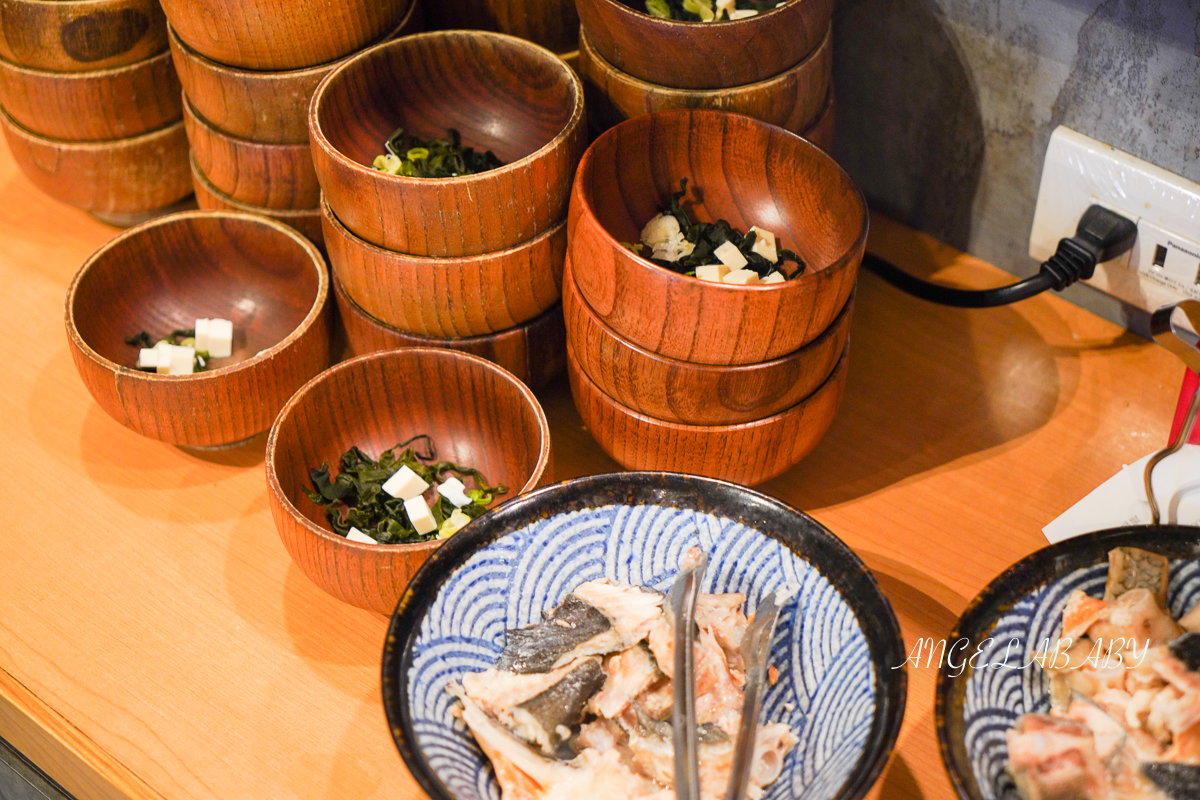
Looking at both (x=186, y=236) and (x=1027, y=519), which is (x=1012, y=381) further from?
(x=186, y=236)

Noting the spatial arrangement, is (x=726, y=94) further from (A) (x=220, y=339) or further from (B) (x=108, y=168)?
(B) (x=108, y=168)

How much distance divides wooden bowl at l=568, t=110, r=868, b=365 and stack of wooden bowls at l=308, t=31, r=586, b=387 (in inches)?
2.3

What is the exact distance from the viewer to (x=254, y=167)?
1.05 meters

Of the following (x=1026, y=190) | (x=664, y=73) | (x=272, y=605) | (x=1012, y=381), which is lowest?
(x=272, y=605)

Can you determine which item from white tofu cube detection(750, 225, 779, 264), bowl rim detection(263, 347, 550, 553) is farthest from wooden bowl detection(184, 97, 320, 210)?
white tofu cube detection(750, 225, 779, 264)

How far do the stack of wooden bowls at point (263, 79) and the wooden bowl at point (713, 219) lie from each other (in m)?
0.30

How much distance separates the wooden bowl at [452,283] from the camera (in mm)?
882

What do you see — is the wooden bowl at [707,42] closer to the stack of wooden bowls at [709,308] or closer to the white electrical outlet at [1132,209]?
the stack of wooden bowls at [709,308]

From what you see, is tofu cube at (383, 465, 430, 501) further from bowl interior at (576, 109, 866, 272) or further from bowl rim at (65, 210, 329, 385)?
bowl interior at (576, 109, 866, 272)

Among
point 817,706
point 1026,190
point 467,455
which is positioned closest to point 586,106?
point 467,455

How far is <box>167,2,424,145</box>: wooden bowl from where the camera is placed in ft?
3.22

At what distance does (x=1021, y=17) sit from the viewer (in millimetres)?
961

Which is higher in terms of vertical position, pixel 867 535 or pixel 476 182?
pixel 476 182

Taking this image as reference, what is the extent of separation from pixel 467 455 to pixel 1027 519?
19.4 inches
